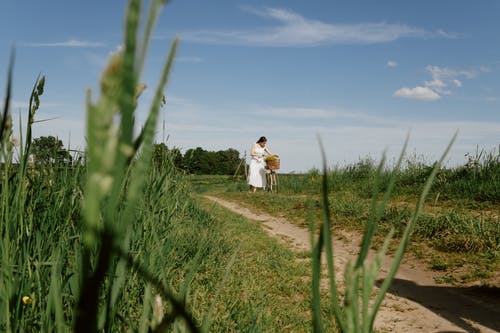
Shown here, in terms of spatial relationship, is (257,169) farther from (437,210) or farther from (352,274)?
(352,274)

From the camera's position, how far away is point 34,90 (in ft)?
2.79

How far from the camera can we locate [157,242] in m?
0.93

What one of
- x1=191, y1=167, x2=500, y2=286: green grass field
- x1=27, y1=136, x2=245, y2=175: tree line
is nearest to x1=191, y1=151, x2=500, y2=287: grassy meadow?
x1=191, y1=167, x2=500, y2=286: green grass field

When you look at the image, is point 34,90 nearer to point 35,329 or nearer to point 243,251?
point 35,329

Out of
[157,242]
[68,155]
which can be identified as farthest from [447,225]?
[157,242]

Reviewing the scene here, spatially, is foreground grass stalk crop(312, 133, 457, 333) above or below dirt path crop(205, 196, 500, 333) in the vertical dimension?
above

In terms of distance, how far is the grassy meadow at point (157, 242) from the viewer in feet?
0.59

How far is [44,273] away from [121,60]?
1282 millimetres

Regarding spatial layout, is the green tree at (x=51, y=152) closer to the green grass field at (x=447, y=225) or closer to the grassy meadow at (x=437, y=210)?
the grassy meadow at (x=437, y=210)

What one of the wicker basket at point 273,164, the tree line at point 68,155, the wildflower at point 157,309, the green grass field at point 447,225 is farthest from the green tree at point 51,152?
the wicker basket at point 273,164

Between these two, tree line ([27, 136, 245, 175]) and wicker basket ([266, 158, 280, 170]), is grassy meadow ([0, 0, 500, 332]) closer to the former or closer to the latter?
tree line ([27, 136, 245, 175])

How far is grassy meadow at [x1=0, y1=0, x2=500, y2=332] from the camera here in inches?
7.1

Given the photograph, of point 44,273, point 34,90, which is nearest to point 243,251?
point 44,273

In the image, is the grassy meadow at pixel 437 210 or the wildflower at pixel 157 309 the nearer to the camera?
the wildflower at pixel 157 309
